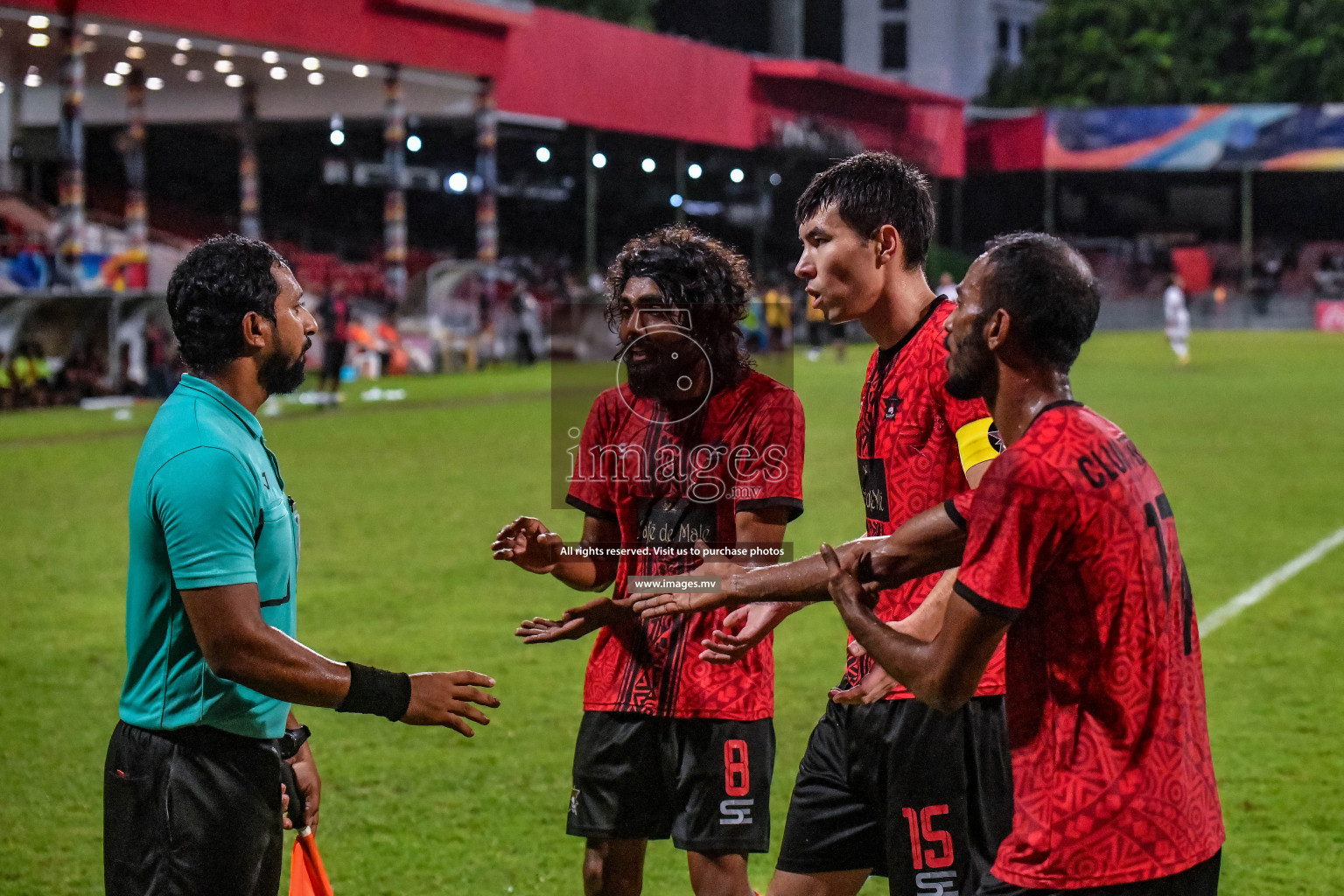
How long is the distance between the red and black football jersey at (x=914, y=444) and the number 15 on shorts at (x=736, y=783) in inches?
14.0

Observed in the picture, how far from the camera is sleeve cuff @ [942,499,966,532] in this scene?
3373 mm

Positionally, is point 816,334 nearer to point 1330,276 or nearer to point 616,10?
point 1330,276

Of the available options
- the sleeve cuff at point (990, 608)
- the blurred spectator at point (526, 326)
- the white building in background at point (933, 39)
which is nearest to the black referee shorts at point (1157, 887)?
the sleeve cuff at point (990, 608)

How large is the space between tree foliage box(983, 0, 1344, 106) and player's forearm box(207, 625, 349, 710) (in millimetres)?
69550

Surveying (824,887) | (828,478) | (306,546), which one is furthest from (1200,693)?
(828,478)

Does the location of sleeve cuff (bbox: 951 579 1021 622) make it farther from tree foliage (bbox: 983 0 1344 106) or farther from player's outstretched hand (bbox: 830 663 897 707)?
tree foliage (bbox: 983 0 1344 106)

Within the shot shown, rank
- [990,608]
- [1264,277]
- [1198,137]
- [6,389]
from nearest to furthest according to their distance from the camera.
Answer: [990,608], [6,389], [1198,137], [1264,277]

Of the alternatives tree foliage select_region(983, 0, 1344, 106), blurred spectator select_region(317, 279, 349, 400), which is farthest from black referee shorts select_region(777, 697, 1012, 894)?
tree foliage select_region(983, 0, 1344, 106)

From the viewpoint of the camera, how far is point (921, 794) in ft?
12.5

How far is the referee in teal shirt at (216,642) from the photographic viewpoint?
10.8 ft

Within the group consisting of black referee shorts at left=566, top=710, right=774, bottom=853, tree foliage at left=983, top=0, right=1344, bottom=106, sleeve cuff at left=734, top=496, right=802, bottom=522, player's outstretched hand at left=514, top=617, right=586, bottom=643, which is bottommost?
black referee shorts at left=566, top=710, right=774, bottom=853

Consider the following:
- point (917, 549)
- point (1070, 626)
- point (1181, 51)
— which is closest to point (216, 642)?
point (917, 549)

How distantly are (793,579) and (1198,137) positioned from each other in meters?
55.7

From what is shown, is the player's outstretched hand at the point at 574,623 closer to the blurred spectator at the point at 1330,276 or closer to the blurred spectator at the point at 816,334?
the blurred spectator at the point at 816,334
